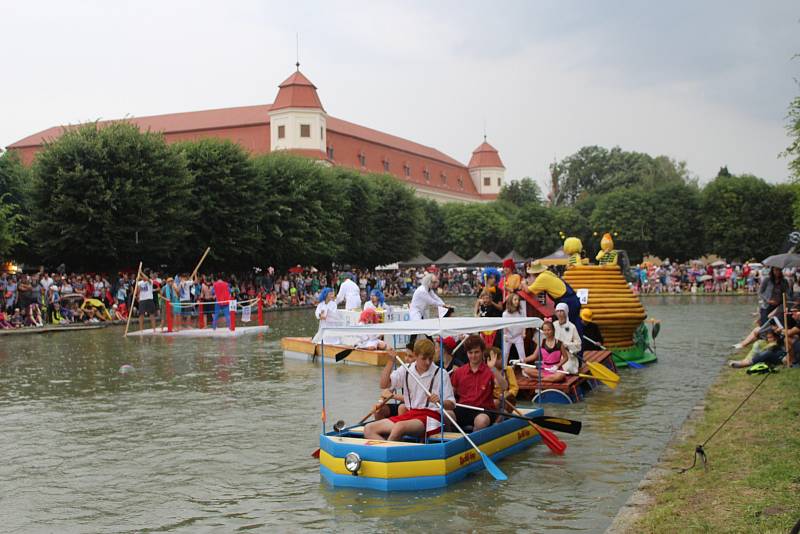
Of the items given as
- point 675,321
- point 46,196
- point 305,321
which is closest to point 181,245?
point 46,196

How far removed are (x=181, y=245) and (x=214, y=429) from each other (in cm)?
3400

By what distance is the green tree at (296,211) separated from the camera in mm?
51938

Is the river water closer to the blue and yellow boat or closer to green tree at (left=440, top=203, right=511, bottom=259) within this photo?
the blue and yellow boat

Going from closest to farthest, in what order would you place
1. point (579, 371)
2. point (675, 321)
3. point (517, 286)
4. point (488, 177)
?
point (579, 371), point (517, 286), point (675, 321), point (488, 177)

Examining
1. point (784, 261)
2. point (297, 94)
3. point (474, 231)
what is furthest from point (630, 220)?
point (784, 261)

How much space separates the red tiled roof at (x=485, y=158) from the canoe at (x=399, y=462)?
138554 mm

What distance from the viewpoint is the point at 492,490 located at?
9.11 metres

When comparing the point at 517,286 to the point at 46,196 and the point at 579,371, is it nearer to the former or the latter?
the point at 579,371

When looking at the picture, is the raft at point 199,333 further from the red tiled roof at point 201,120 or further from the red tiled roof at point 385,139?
the red tiled roof at point 385,139

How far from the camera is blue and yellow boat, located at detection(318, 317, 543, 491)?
29.4 feet

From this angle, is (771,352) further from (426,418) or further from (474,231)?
(474,231)

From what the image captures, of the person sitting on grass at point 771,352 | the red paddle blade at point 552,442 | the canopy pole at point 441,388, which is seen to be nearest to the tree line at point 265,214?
the person sitting on grass at point 771,352

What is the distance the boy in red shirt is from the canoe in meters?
0.60

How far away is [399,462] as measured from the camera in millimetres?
8961
